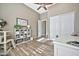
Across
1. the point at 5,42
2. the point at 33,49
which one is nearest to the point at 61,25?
the point at 33,49

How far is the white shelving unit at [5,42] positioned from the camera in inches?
64.5

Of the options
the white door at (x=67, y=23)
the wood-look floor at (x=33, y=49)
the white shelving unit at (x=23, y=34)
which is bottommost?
the wood-look floor at (x=33, y=49)

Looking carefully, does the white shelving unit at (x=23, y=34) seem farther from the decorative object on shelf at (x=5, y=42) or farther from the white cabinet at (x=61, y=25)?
the white cabinet at (x=61, y=25)

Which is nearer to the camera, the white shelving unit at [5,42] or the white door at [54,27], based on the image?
the white shelving unit at [5,42]

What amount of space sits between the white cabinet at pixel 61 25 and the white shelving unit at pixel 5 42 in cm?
68

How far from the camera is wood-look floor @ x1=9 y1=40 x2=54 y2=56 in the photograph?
1.67 metres

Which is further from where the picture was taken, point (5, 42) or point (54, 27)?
point (54, 27)

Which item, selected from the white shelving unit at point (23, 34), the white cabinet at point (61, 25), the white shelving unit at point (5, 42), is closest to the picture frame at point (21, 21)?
the white shelving unit at point (23, 34)

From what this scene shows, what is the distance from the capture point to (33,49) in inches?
67.4

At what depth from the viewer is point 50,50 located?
1.69 metres

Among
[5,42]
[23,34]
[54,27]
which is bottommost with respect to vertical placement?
[5,42]

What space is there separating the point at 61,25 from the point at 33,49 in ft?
1.94

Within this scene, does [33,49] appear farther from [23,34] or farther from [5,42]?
[5,42]

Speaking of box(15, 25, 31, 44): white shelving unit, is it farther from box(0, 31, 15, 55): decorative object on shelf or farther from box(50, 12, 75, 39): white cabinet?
box(50, 12, 75, 39): white cabinet
